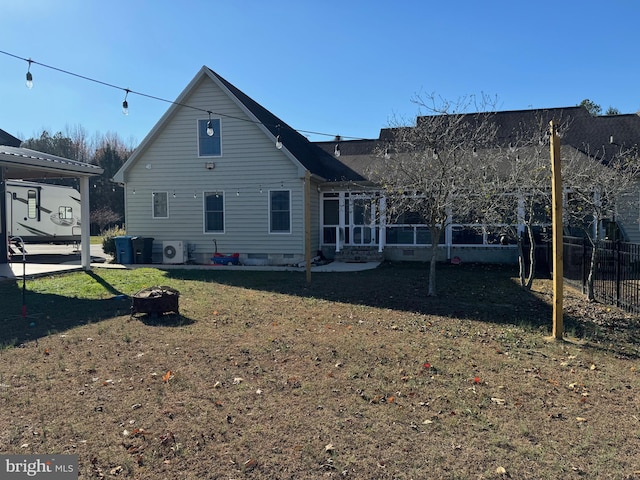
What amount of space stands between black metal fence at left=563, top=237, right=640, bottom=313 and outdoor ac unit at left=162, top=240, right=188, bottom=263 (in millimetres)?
12248

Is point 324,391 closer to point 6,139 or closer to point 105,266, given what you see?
point 105,266

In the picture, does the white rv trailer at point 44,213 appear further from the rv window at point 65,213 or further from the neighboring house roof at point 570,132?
the neighboring house roof at point 570,132

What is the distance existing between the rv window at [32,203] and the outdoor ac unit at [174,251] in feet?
37.8

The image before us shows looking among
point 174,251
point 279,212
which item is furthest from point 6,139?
point 279,212

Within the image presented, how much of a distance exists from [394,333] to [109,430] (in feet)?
13.6

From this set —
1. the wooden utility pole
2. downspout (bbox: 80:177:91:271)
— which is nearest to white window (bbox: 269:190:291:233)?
downspout (bbox: 80:177:91:271)

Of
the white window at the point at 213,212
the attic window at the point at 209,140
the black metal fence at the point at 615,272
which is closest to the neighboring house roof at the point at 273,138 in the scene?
the attic window at the point at 209,140

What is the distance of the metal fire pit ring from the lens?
7406 mm

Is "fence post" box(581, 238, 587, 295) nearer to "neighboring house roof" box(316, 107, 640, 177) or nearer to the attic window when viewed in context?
"neighboring house roof" box(316, 107, 640, 177)

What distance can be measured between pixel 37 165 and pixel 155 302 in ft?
21.1

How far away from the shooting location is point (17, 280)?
11062 mm

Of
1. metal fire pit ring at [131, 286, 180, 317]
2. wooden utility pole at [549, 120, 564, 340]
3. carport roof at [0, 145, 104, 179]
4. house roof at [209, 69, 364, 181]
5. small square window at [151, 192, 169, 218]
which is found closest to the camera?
wooden utility pole at [549, 120, 564, 340]

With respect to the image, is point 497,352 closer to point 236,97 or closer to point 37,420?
point 37,420

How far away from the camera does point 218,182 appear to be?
15.9 meters
